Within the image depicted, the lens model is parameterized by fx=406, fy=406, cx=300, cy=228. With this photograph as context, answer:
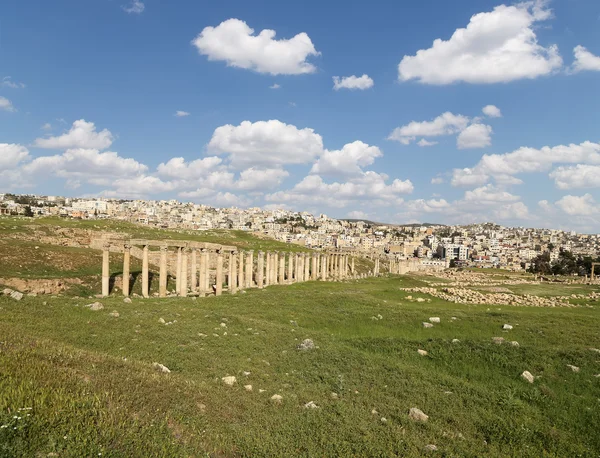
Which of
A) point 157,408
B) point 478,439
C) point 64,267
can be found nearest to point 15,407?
point 157,408

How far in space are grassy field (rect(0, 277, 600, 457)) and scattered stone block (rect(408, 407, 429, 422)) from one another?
308mm

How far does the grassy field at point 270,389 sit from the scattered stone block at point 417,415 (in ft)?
1.01

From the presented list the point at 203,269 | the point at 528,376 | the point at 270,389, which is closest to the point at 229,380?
the point at 270,389

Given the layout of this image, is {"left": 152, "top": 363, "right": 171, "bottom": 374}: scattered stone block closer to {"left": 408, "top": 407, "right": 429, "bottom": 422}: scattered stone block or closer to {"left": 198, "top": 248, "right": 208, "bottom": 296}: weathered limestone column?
{"left": 408, "top": 407, "right": 429, "bottom": 422}: scattered stone block

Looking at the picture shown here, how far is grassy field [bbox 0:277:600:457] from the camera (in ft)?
24.8

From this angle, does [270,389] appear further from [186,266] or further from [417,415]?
[186,266]

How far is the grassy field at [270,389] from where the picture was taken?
7547 millimetres

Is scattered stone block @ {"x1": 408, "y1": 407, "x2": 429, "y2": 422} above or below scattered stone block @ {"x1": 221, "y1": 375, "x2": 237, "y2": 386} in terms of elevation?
below

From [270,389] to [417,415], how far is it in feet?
13.3

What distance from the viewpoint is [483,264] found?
177375mm

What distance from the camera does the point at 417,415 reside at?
1018cm

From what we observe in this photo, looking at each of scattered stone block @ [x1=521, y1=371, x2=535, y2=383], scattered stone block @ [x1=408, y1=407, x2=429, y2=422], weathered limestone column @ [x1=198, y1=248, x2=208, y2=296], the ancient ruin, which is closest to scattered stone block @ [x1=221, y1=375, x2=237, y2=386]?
scattered stone block @ [x1=408, y1=407, x2=429, y2=422]

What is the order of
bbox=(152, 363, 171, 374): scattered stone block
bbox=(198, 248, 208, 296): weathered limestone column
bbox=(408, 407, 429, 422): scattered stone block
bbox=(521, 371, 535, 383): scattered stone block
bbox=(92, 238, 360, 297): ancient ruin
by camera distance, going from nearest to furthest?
bbox=(408, 407, 429, 422): scattered stone block → bbox=(152, 363, 171, 374): scattered stone block → bbox=(521, 371, 535, 383): scattered stone block → bbox=(92, 238, 360, 297): ancient ruin → bbox=(198, 248, 208, 296): weathered limestone column

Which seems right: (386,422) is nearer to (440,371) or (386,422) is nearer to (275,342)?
(440,371)
